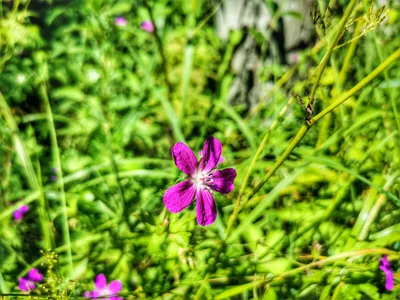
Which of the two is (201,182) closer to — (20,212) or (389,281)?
(389,281)

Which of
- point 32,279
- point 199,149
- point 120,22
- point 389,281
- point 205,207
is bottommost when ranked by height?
point 389,281

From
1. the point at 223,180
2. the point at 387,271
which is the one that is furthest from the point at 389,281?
the point at 223,180

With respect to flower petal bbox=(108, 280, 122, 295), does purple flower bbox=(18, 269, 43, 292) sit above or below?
above

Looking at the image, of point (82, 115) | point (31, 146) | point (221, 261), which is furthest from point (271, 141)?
point (31, 146)

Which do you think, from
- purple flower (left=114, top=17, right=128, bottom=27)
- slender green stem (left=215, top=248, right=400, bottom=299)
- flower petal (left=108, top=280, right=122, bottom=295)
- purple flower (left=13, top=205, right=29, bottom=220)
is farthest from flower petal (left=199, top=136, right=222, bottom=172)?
purple flower (left=114, top=17, right=128, bottom=27)

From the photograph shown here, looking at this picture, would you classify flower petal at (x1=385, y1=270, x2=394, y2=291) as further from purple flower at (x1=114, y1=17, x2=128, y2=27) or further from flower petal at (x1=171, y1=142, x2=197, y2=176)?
purple flower at (x1=114, y1=17, x2=128, y2=27)

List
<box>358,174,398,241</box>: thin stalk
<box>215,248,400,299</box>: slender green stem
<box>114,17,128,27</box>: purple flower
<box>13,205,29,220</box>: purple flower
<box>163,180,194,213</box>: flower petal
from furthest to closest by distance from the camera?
<box>114,17,128,27</box>: purple flower, <box>13,205,29,220</box>: purple flower, <box>358,174,398,241</box>: thin stalk, <box>215,248,400,299</box>: slender green stem, <box>163,180,194,213</box>: flower petal

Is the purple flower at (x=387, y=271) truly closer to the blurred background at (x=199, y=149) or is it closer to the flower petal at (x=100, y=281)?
the blurred background at (x=199, y=149)
